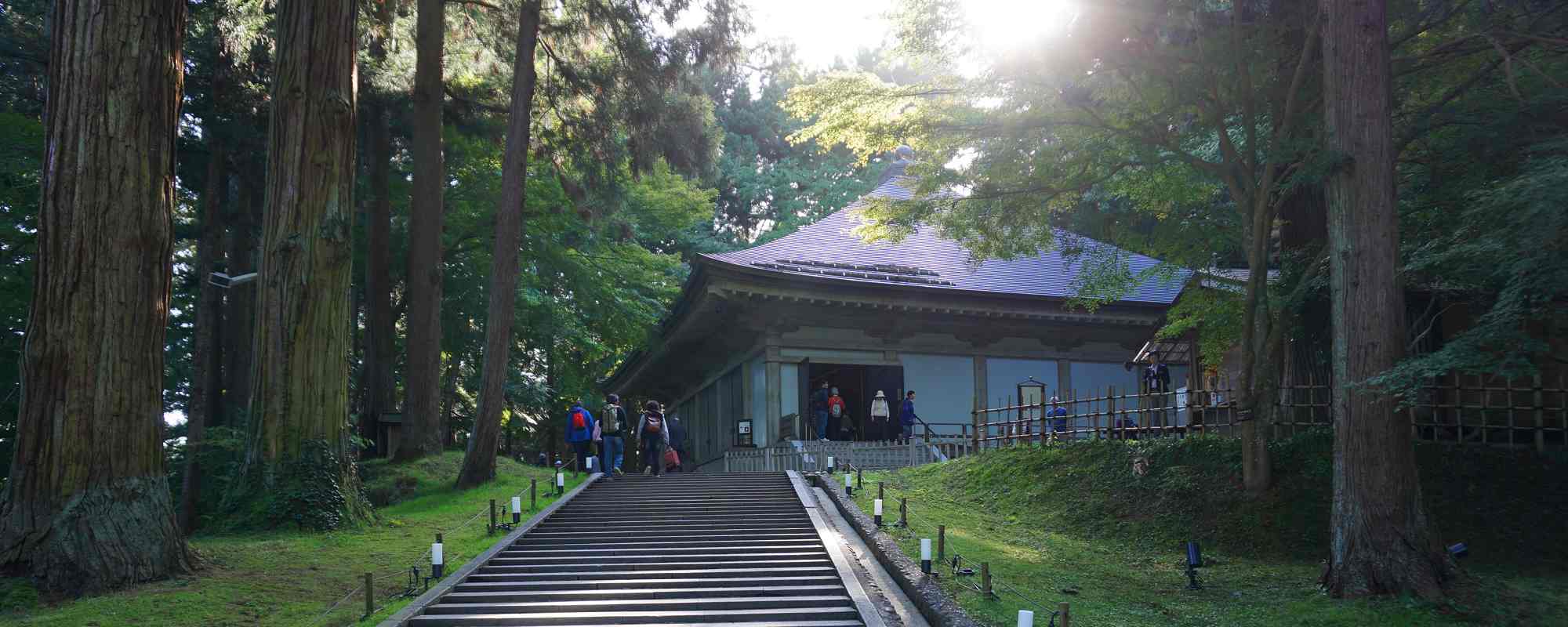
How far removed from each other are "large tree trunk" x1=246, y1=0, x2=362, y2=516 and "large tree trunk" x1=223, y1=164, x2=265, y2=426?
8.30m

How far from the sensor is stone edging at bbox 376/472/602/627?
886 cm

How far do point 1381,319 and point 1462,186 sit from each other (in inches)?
104

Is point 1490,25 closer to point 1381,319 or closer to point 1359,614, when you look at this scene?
point 1381,319

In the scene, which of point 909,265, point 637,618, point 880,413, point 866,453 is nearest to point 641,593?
point 637,618

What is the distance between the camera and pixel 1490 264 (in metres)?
9.29

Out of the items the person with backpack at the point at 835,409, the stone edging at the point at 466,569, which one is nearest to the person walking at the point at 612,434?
the stone edging at the point at 466,569

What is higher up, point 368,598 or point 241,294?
point 241,294

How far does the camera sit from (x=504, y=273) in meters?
18.1

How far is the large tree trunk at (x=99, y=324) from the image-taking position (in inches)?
356

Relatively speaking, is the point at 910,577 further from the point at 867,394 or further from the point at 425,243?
the point at 867,394

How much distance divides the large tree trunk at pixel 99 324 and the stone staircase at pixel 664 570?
107 inches

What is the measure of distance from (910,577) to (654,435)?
9.74 metres

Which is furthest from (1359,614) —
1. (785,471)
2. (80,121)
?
(80,121)

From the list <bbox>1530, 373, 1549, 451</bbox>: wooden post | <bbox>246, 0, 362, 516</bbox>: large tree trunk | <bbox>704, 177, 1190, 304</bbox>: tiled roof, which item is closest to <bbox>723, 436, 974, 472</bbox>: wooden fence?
<bbox>704, 177, 1190, 304</bbox>: tiled roof
